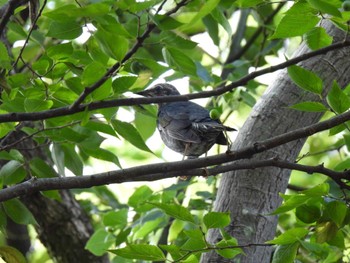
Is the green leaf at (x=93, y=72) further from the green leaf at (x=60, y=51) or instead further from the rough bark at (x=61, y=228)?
the rough bark at (x=61, y=228)

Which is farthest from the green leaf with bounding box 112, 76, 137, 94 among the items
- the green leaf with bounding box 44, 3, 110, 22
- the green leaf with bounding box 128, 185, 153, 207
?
the green leaf with bounding box 128, 185, 153, 207

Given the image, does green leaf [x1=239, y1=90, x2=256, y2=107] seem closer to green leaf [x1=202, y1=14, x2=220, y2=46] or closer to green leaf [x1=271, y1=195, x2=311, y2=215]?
green leaf [x1=202, y1=14, x2=220, y2=46]

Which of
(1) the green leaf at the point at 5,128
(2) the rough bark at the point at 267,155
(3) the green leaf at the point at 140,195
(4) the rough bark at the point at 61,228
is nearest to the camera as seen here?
(1) the green leaf at the point at 5,128

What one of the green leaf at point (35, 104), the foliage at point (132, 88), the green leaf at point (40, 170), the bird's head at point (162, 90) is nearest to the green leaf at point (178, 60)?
the foliage at point (132, 88)

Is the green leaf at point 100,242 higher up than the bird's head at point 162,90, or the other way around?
the bird's head at point 162,90

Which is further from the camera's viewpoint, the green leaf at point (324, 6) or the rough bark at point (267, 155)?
the rough bark at point (267, 155)

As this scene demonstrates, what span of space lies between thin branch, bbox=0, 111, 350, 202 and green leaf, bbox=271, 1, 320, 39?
35cm

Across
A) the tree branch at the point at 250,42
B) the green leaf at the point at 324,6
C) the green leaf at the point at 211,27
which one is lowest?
the green leaf at the point at 324,6

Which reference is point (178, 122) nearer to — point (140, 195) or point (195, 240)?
point (140, 195)

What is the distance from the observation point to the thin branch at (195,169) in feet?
8.17

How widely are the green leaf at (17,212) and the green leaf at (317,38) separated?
145cm

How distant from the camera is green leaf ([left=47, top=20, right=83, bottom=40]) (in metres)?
2.69

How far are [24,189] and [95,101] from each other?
0.47 meters

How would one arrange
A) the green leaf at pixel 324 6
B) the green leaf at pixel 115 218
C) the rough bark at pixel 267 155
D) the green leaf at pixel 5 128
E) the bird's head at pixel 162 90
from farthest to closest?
the bird's head at pixel 162 90, the green leaf at pixel 115 218, the rough bark at pixel 267 155, the green leaf at pixel 5 128, the green leaf at pixel 324 6
